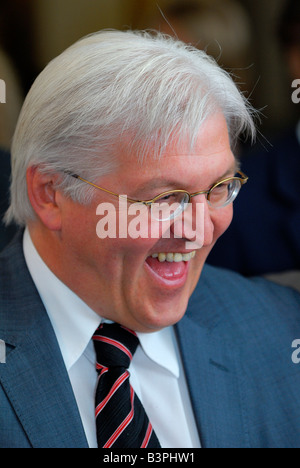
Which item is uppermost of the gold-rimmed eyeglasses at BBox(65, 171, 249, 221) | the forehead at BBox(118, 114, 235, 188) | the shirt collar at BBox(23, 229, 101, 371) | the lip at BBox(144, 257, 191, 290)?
the forehead at BBox(118, 114, 235, 188)

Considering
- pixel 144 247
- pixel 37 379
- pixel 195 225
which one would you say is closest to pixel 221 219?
pixel 195 225

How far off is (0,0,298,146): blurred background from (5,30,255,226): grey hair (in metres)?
1.46

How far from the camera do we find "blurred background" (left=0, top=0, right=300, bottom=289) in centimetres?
236

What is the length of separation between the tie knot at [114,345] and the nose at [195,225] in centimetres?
24

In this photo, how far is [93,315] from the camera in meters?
1.51

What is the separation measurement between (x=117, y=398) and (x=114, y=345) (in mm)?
113

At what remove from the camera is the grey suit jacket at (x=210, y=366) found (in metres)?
1.41

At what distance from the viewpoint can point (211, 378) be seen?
5.33 ft

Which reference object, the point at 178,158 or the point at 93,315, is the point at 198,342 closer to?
the point at 93,315

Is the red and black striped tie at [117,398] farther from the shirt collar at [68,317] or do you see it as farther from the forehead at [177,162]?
the forehead at [177,162]

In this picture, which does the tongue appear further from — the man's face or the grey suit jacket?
the grey suit jacket

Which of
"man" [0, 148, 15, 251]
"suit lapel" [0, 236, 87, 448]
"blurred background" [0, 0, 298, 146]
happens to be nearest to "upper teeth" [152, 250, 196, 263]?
"suit lapel" [0, 236, 87, 448]

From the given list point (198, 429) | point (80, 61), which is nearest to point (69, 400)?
point (198, 429)

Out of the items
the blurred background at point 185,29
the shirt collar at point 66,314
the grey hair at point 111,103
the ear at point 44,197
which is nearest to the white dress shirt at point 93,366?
the shirt collar at point 66,314
